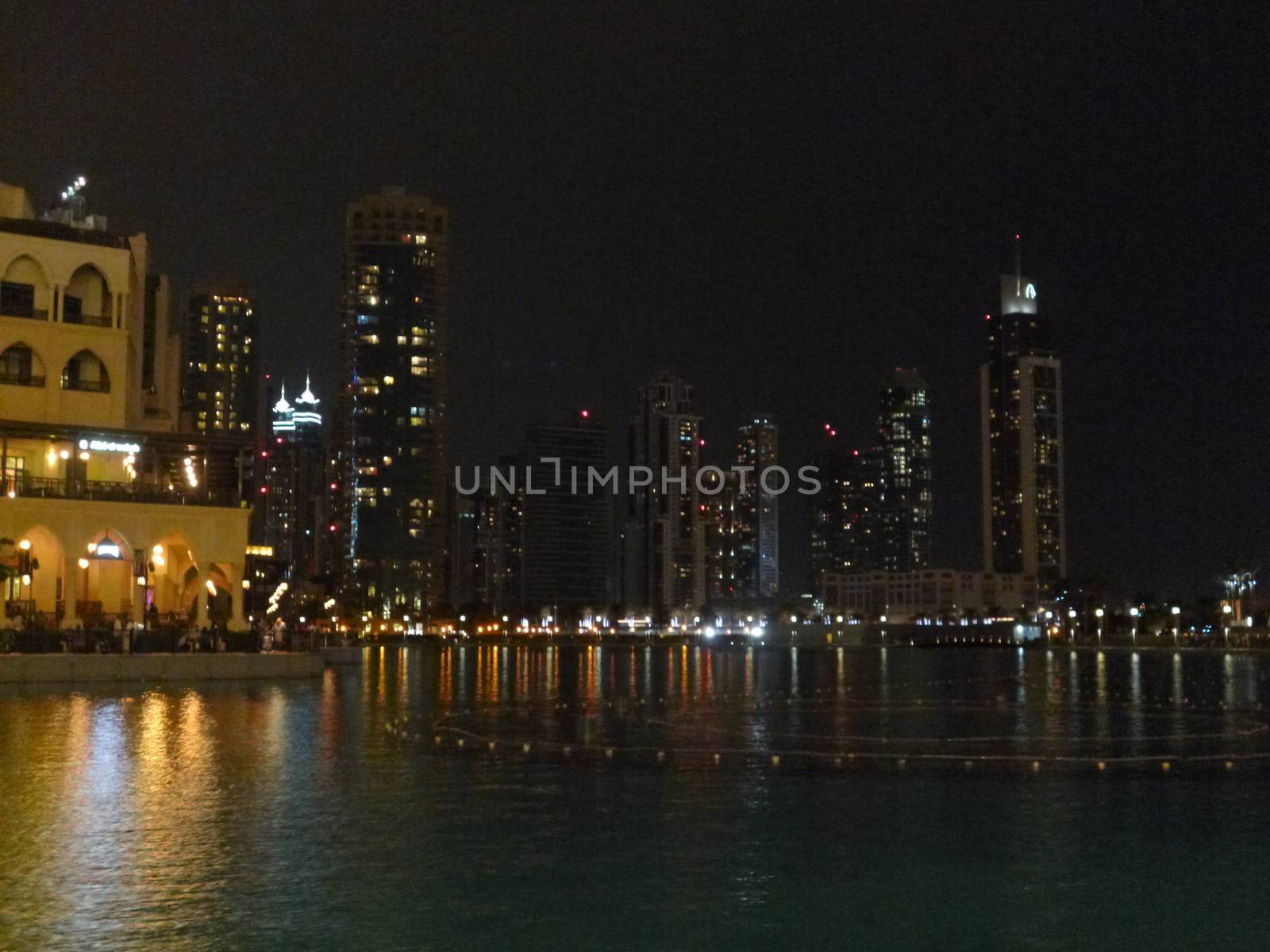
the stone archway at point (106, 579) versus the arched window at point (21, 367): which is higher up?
the arched window at point (21, 367)

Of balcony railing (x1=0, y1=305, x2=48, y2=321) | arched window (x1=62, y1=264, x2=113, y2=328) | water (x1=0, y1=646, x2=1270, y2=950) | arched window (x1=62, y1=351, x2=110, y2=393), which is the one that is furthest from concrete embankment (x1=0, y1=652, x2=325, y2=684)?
arched window (x1=62, y1=264, x2=113, y2=328)

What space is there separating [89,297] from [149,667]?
21156mm

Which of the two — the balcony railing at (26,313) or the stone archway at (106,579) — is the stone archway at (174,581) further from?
the balcony railing at (26,313)

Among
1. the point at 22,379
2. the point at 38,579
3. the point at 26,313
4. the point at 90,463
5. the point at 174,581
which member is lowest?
the point at 174,581

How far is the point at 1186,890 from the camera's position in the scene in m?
12.0

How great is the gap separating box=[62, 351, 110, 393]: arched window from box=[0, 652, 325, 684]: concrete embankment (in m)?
16.6

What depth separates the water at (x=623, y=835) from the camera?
34.8ft

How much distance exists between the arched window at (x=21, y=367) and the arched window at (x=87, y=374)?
1.41m

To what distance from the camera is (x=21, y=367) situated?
54844mm

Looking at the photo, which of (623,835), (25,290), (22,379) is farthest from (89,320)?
(623,835)

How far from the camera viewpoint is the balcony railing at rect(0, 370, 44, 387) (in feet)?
178

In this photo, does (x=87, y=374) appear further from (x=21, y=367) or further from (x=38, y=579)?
(x=38, y=579)

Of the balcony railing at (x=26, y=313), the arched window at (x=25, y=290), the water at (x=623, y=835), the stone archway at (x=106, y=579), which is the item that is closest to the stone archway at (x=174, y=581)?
the stone archway at (x=106, y=579)

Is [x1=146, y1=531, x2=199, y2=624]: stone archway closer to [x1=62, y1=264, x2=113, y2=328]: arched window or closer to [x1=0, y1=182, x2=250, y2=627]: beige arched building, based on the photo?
[x1=0, y1=182, x2=250, y2=627]: beige arched building
